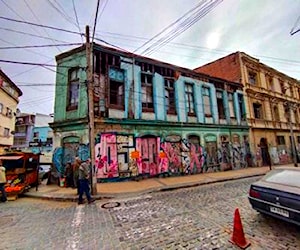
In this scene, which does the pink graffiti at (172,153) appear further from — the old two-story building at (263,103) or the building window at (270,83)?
the building window at (270,83)

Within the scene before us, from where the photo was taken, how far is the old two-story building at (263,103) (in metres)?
20.6

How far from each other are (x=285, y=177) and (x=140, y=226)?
404cm

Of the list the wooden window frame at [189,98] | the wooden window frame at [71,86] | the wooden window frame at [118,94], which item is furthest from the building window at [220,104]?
the wooden window frame at [71,86]

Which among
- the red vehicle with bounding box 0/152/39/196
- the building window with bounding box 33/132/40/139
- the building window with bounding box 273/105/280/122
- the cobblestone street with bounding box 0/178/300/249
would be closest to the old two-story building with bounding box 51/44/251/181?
the red vehicle with bounding box 0/152/39/196

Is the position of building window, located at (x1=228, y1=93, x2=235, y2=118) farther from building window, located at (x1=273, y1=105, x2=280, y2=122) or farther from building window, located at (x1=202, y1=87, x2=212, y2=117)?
building window, located at (x1=273, y1=105, x2=280, y2=122)

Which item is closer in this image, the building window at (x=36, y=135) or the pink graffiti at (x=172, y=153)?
the pink graffiti at (x=172, y=153)

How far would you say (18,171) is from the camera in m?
9.77

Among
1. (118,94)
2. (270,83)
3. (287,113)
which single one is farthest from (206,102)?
(287,113)

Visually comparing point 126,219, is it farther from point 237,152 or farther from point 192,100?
point 237,152

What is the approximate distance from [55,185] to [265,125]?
2084 cm

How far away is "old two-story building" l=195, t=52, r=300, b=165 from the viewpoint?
67.5ft

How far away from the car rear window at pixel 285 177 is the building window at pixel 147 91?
31.3 ft

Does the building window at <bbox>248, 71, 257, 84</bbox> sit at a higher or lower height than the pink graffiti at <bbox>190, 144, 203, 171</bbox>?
higher

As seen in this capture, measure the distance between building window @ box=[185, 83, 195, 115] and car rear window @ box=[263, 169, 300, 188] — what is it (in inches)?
425
